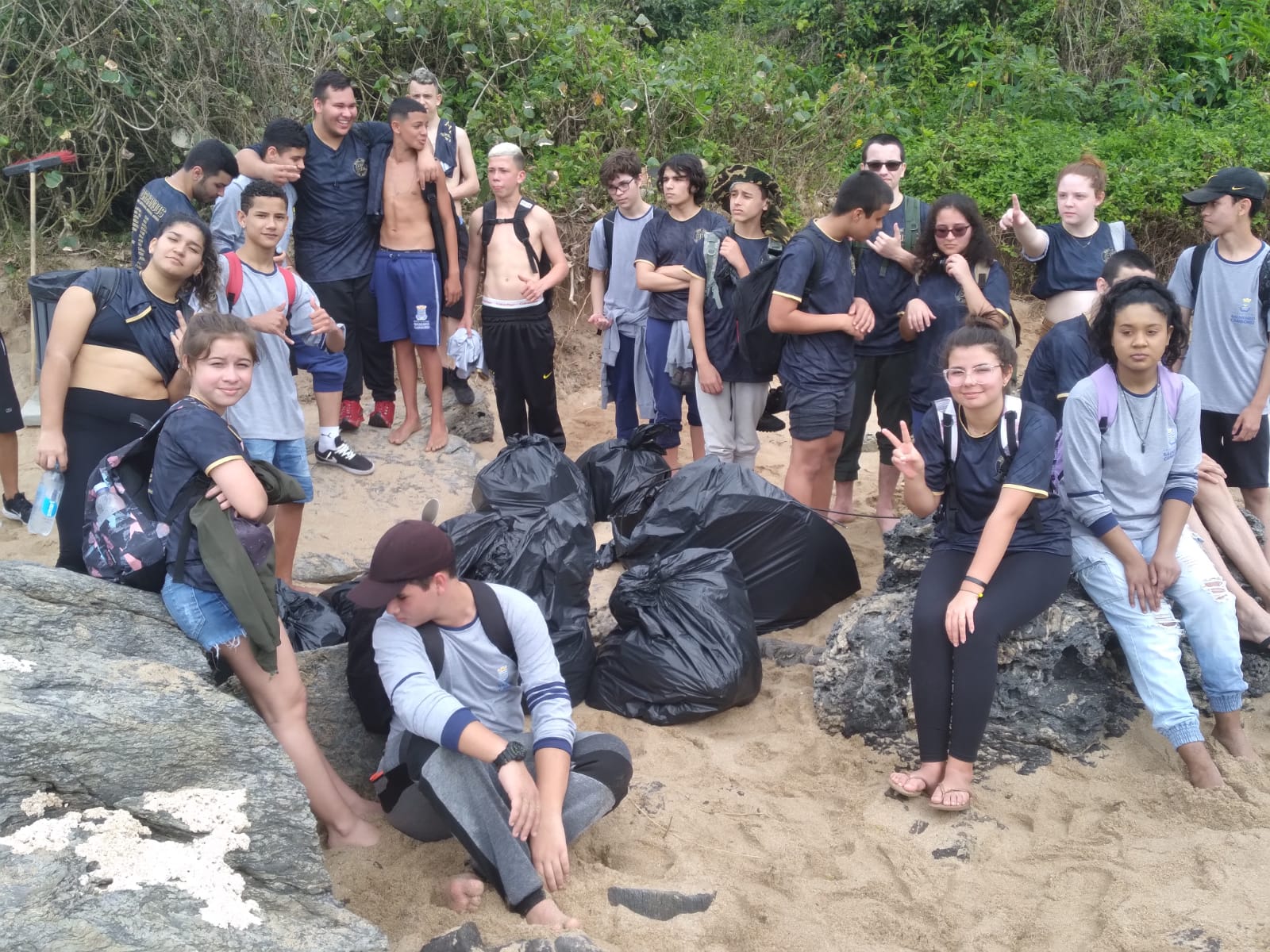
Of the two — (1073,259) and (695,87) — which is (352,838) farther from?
(695,87)

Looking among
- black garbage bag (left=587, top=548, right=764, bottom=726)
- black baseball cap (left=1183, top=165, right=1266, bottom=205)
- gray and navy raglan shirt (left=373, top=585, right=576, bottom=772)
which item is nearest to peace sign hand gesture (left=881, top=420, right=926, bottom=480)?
black garbage bag (left=587, top=548, right=764, bottom=726)

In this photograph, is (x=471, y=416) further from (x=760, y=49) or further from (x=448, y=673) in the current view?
(x=760, y=49)

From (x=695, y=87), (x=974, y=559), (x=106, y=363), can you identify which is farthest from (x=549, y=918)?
(x=695, y=87)

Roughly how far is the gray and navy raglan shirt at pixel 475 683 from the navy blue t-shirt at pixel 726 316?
2.11 m

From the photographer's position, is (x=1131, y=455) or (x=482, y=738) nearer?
(x=482, y=738)

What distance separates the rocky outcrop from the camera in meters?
3.54

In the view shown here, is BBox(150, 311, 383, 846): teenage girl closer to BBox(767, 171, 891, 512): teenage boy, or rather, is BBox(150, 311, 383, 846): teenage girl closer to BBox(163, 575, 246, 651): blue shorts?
BBox(163, 575, 246, 651): blue shorts

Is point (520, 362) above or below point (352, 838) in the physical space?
above

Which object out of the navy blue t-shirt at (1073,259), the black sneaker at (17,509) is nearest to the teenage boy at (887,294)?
the navy blue t-shirt at (1073,259)

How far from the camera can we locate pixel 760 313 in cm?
468

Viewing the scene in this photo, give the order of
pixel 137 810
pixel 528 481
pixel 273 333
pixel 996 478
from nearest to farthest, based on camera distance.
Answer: pixel 137 810
pixel 996 478
pixel 273 333
pixel 528 481

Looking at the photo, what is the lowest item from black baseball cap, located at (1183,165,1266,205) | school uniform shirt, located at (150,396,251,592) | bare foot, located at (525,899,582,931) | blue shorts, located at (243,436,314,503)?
bare foot, located at (525,899,582,931)

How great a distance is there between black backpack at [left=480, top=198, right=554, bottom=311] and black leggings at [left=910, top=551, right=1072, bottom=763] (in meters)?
2.79

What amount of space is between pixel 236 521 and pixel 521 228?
2.82 meters
